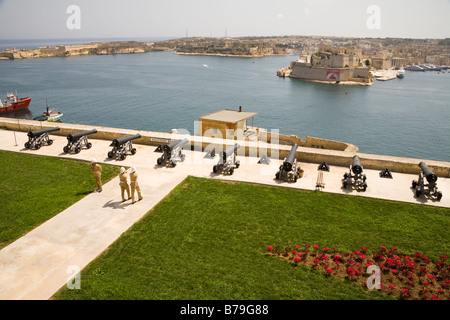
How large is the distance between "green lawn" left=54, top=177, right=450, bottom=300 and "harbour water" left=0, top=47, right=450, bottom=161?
3298 cm

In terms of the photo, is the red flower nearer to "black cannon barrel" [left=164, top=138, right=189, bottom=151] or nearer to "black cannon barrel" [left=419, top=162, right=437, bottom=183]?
"black cannon barrel" [left=419, top=162, right=437, bottom=183]

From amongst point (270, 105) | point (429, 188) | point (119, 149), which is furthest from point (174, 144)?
point (270, 105)

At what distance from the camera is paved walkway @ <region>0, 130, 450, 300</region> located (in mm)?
6781

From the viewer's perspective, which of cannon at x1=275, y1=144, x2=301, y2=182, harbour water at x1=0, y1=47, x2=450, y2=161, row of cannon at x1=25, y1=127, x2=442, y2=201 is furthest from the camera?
harbour water at x1=0, y1=47, x2=450, y2=161

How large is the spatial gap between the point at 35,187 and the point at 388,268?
10154 mm

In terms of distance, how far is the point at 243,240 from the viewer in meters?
7.95

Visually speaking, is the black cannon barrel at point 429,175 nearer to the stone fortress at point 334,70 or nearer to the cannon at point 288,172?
the cannon at point 288,172

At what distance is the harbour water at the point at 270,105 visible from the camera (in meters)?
47.7

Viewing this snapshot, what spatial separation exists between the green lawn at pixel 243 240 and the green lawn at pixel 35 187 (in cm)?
259

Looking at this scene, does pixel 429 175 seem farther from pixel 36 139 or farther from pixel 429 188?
pixel 36 139

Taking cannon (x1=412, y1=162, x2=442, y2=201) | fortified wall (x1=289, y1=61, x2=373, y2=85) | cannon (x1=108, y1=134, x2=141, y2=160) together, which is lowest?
cannon (x1=412, y1=162, x2=442, y2=201)

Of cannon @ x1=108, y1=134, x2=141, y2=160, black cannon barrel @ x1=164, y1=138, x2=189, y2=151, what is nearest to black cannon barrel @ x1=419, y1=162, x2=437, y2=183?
black cannon barrel @ x1=164, y1=138, x2=189, y2=151
